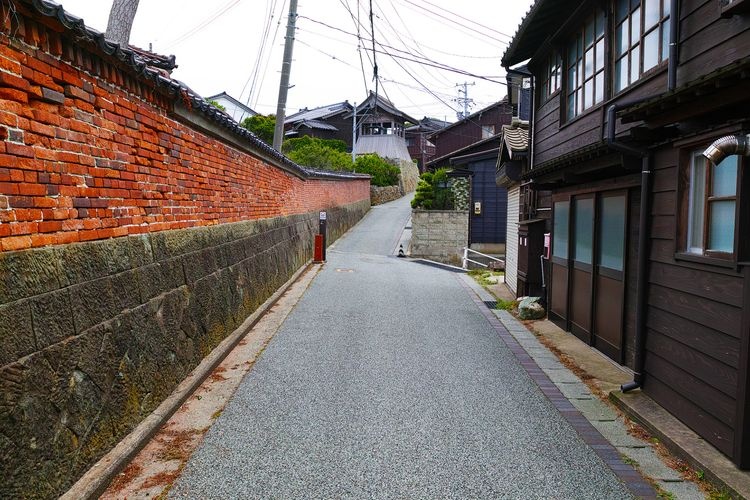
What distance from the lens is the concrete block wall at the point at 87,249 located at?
313 cm

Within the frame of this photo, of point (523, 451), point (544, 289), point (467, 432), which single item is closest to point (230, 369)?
point (467, 432)

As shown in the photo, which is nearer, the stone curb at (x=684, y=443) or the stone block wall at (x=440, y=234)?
the stone curb at (x=684, y=443)

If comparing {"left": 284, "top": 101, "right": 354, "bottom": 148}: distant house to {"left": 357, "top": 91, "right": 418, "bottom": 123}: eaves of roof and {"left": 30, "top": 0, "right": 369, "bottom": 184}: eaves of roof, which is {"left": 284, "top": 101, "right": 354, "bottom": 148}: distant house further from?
{"left": 30, "top": 0, "right": 369, "bottom": 184}: eaves of roof

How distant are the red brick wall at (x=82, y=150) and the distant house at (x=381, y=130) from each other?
1682 inches

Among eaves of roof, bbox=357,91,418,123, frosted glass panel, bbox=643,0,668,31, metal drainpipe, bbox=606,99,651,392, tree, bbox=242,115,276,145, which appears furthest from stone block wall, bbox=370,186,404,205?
metal drainpipe, bbox=606,99,651,392

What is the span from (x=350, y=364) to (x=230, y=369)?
4.72 ft

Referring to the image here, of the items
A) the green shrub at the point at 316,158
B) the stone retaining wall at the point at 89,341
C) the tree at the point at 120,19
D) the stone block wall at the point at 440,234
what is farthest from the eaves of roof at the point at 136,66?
the green shrub at the point at 316,158

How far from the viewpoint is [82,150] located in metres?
3.99

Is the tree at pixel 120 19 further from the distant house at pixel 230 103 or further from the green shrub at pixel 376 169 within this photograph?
the distant house at pixel 230 103

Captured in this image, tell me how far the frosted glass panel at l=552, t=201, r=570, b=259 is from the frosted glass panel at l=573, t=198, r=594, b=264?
1.25ft

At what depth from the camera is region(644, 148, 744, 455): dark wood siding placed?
167 inches

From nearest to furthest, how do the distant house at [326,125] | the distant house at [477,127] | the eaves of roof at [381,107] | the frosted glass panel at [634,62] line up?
the frosted glass panel at [634,62]
the distant house at [477,127]
the eaves of roof at [381,107]
the distant house at [326,125]

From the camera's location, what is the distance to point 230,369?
6.74 metres

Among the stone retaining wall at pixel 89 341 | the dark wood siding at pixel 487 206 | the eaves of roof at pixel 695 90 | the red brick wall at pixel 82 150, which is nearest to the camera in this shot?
the stone retaining wall at pixel 89 341
